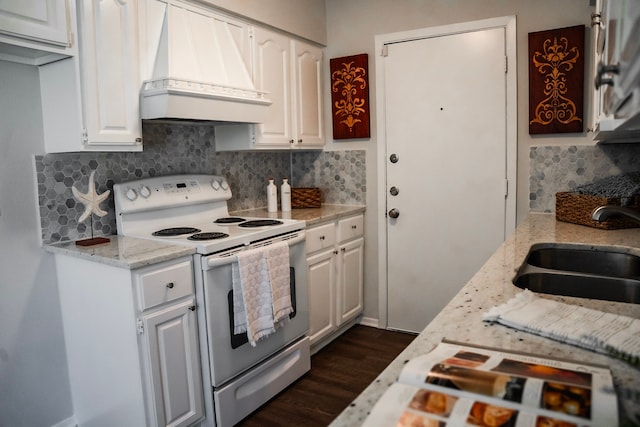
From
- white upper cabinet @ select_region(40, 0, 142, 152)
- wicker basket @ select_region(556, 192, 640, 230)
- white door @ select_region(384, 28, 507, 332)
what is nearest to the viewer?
white upper cabinet @ select_region(40, 0, 142, 152)

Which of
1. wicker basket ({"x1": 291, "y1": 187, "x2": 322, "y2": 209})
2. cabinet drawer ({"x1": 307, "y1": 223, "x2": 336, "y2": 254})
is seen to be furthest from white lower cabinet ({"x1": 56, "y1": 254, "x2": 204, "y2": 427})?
wicker basket ({"x1": 291, "y1": 187, "x2": 322, "y2": 209})

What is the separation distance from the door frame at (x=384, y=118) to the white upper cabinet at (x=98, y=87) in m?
1.77

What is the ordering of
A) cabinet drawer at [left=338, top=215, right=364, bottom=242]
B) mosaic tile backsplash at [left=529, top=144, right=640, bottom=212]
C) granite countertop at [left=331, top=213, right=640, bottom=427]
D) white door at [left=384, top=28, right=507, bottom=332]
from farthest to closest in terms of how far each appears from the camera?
cabinet drawer at [left=338, top=215, right=364, bottom=242] < white door at [left=384, top=28, right=507, bottom=332] < mosaic tile backsplash at [left=529, top=144, right=640, bottom=212] < granite countertop at [left=331, top=213, right=640, bottom=427]

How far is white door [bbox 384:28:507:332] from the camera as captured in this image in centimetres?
309

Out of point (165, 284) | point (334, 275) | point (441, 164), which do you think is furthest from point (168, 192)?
point (441, 164)

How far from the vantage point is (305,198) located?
353cm

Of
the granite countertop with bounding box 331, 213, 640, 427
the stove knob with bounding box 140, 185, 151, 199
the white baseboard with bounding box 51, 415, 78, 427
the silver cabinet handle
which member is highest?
the silver cabinet handle

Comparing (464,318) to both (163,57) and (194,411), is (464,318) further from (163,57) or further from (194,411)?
(163,57)

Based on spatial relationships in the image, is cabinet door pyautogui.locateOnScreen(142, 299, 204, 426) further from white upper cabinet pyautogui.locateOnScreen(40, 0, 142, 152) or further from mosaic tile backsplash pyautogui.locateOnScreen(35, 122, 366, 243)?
white upper cabinet pyautogui.locateOnScreen(40, 0, 142, 152)

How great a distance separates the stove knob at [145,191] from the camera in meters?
2.51

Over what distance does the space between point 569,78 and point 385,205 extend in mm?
1420

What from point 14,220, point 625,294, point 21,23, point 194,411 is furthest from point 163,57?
point 625,294

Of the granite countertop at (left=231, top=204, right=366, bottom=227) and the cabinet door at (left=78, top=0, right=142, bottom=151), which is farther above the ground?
the cabinet door at (left=78, top=0, right=142, bottom=151)

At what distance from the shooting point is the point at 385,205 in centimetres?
351
